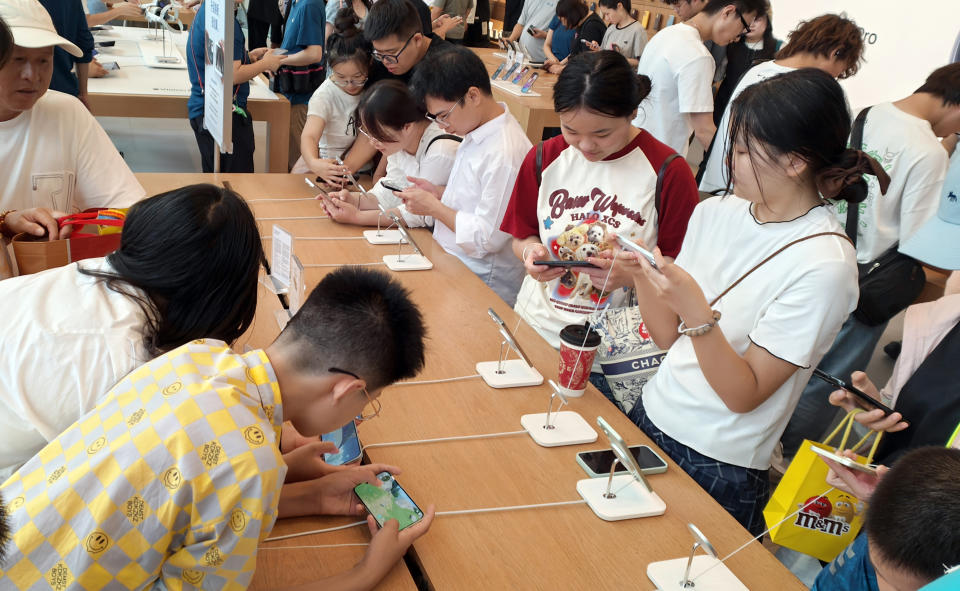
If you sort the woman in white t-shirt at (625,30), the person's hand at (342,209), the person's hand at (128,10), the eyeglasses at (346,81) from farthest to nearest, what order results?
the woman in white t-shirt at (625,30), the person's hand at (128,10), the eyeglasses at (346,81), the person's hand at (342,209)

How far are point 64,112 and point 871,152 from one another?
2777 mm

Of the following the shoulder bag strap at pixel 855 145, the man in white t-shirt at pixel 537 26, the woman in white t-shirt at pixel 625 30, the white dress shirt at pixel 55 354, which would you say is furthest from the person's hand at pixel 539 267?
the man in white t-shirt at pixel 537 26

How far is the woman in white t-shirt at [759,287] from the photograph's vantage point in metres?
1.34

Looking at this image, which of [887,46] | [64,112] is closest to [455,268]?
[64,112]

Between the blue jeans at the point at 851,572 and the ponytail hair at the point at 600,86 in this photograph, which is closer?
the blue jeans at the point at 851,572

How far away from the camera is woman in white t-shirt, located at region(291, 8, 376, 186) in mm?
3078

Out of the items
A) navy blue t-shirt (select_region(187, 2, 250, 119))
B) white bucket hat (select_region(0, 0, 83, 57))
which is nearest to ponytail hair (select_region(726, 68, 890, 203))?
white bucket hat (select_region(0, 0, 83, 57))

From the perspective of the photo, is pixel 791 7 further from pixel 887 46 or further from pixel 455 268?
pixel 455 268

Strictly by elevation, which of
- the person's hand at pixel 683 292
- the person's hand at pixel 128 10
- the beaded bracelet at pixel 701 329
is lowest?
the beaded bracelet at pixel 701 329

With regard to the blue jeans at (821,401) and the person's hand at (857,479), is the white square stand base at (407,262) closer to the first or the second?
the person's hand at (857,479)

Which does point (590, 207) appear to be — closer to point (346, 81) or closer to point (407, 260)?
point (407, 260)

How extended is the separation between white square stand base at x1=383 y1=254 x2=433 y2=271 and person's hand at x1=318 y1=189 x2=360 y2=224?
1.03 ft

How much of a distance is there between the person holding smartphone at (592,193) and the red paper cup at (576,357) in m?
0.20

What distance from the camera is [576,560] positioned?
125 cm
